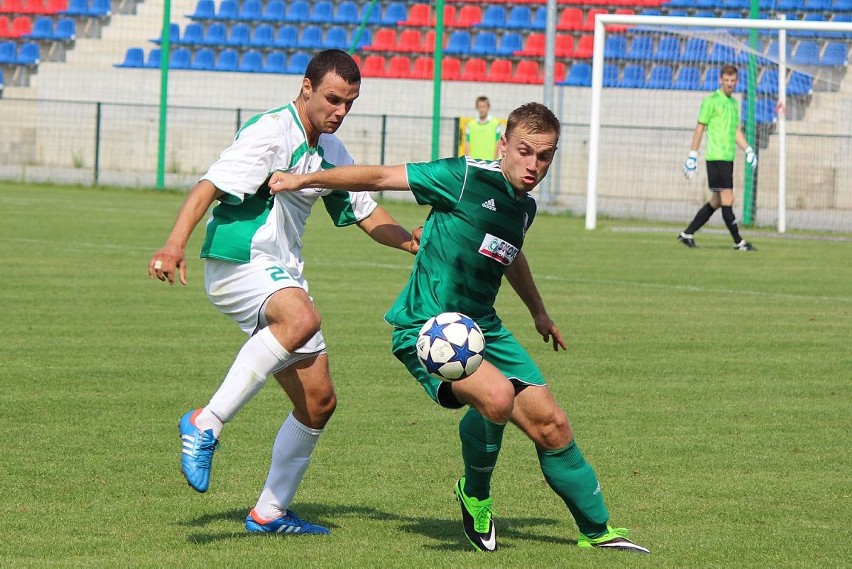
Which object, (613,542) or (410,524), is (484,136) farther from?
(613,542)

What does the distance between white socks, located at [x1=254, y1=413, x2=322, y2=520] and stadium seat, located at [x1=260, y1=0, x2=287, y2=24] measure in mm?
26439

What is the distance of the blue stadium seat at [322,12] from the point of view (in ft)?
98.3

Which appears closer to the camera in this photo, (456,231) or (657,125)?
(456,231)

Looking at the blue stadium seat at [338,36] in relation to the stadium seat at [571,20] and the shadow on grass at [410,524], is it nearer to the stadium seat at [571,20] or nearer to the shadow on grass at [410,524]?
the stadium seat at [571,20]

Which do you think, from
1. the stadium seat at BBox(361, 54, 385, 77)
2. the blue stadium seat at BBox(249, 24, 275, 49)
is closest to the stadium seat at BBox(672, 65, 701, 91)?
the stadium seat at BBox(361, 54, 385, 77)

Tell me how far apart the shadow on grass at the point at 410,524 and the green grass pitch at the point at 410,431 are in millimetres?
14

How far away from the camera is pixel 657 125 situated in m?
23.4

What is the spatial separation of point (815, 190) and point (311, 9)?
46.4 ft

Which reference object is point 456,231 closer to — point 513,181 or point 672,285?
point 513,181

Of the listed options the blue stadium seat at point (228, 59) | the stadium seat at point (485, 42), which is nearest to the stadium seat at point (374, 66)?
the stadium seat at point (485, 42)

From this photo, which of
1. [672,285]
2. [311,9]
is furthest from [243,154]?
[311,9]

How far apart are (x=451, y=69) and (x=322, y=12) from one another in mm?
4188

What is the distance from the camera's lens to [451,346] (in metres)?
4.45

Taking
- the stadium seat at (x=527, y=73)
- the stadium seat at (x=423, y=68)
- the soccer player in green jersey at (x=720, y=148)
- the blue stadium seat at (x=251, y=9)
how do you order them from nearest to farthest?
the soccer player in green jersey at (x=720, y=148) < the stadium seat at (x=527, y=73) < the stadium seat at (x=423, y=68) < the blue stadium seat at (x=251, y=9)
